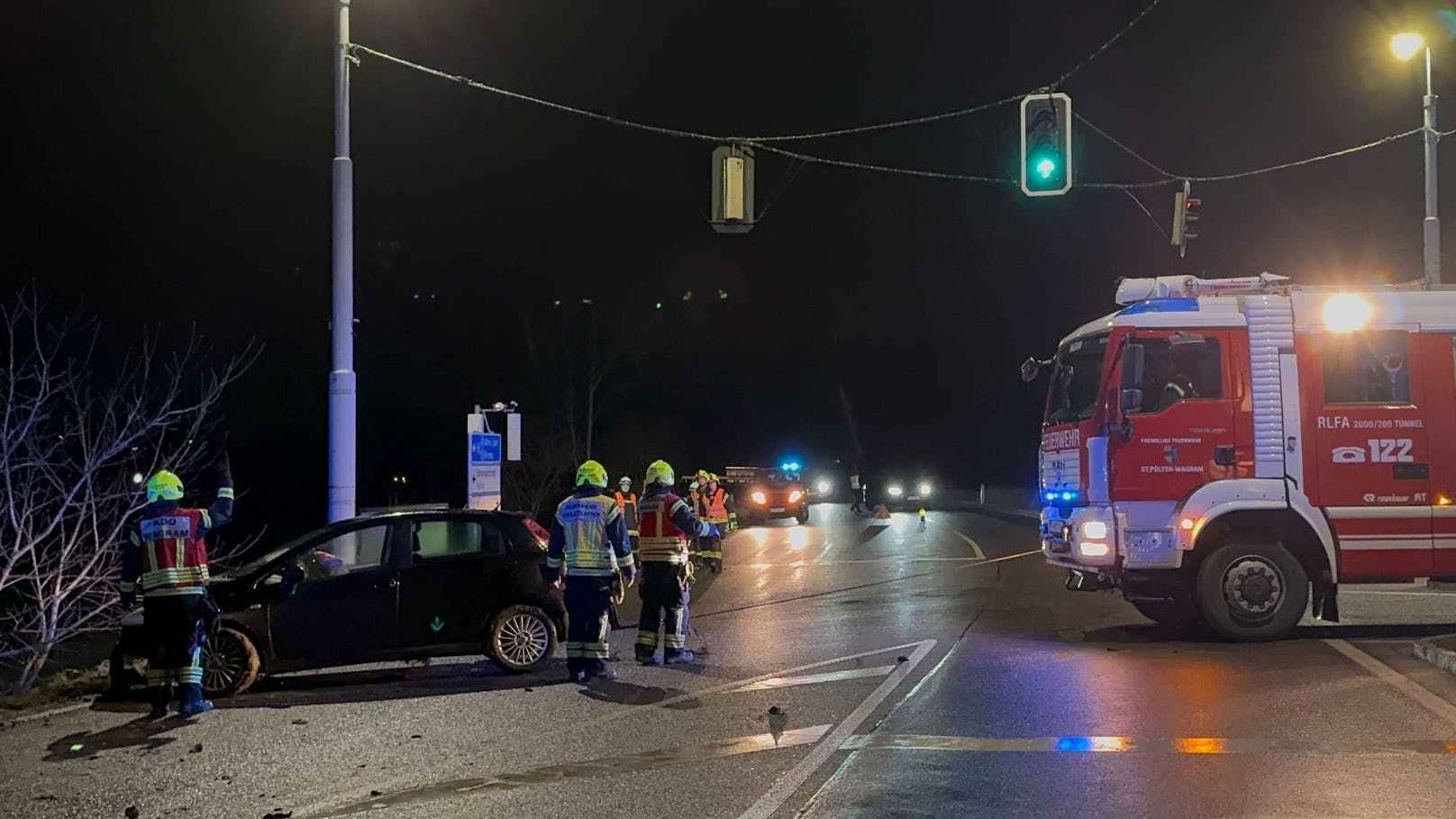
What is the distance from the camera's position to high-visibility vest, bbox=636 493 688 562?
35.8 feet

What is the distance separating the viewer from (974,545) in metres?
26.2

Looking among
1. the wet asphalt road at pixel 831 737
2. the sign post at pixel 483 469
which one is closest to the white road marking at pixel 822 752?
the wet asphalt road at pixel 831 737

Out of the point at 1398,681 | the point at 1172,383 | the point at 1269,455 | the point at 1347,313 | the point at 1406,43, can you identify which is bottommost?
the point at 1398,681

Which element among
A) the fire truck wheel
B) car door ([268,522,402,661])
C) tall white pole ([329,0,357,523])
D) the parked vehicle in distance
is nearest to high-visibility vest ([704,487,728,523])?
tall white pole ([329,0,357,523])

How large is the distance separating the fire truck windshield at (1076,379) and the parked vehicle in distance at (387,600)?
16.8 feet

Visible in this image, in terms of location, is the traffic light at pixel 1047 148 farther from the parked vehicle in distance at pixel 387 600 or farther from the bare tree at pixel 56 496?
the bare tree at pixel 56 496

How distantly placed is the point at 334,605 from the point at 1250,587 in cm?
791

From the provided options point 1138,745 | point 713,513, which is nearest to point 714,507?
point 713,513

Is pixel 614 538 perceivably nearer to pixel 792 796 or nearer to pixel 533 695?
pixel 533 695

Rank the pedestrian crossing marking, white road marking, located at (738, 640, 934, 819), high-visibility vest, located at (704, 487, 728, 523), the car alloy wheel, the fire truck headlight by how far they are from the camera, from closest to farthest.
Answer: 1. white road marking, located at (738, 640, 934, 819)
2. the pedestrian crossing marking
3. the car alloy wheel
4. the fire truck headlight
5. high-visibility vest, located at (704, 487, 728, 523)

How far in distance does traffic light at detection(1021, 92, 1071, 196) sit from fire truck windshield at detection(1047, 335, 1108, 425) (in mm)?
1826

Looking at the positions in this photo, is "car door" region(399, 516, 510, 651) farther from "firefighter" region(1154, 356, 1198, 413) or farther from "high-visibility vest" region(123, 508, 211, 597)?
"firefighter" region(1154, 356, 1198, 413)

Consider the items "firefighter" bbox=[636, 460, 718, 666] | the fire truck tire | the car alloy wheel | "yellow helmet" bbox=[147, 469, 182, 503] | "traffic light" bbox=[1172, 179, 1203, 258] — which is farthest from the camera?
"traffic light" bbox=[1172, 179, 1203, 258]

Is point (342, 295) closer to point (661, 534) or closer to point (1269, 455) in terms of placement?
point (661, 534)
